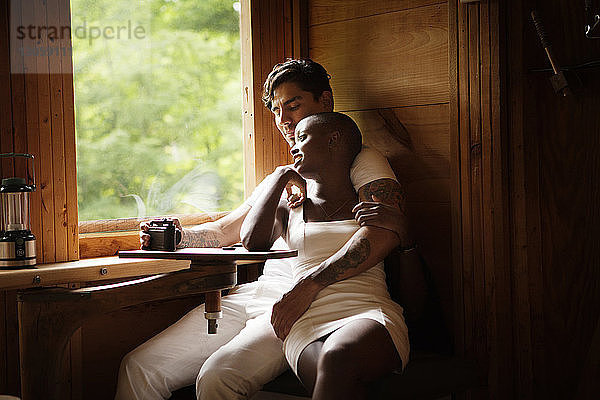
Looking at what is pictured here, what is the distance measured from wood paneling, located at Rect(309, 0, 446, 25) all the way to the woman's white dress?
35.2 inches

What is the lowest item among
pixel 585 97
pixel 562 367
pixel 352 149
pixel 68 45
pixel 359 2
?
pixel 562 367

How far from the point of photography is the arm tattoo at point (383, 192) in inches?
88.6

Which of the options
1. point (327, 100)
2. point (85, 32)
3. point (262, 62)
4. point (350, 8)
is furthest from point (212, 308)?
point (350, 8)

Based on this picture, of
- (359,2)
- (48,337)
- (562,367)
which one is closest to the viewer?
(48,337)

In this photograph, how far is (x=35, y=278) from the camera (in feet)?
6.56

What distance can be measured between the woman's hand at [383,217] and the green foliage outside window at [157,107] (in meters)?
0.77

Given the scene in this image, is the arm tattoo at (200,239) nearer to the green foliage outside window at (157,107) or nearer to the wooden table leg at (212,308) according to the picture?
the green foliage outside window at (157,107)

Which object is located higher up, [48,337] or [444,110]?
[444,110]

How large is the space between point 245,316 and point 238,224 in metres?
0.34

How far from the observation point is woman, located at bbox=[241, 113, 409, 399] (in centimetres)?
187

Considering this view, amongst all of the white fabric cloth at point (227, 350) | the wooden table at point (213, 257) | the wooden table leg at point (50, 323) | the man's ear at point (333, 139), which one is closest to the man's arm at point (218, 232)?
the white fabric cloth at point (227, 350)

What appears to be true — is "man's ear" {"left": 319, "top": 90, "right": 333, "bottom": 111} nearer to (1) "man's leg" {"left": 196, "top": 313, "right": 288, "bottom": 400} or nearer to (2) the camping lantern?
(1) "man's leg" {"left": 196, "top": 313, "right": 288, "bottom": 400}

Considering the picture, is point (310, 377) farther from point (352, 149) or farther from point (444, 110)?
point (444, 110)

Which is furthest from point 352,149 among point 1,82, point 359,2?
point 1,82
